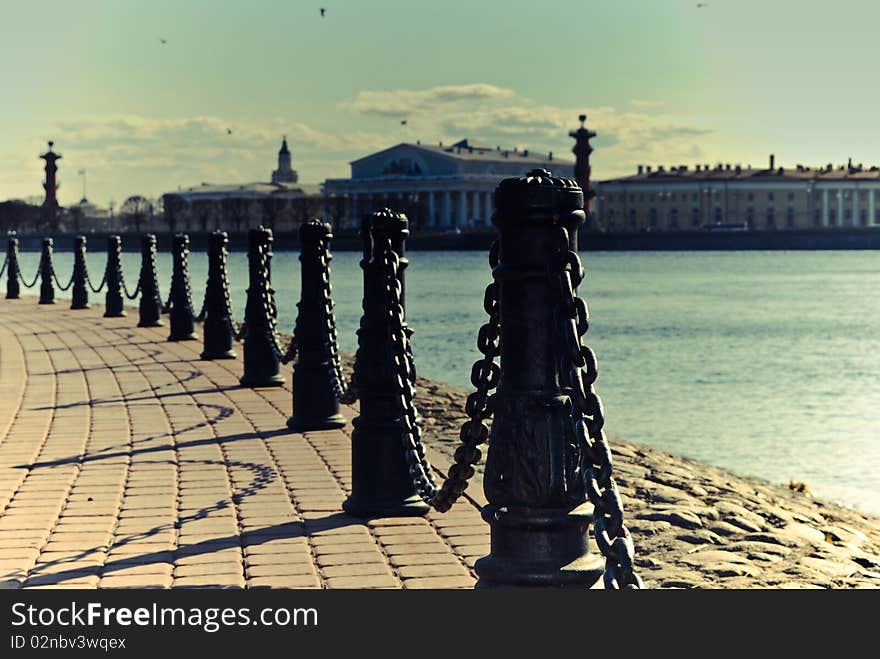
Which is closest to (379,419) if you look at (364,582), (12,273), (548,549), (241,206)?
(364,582)

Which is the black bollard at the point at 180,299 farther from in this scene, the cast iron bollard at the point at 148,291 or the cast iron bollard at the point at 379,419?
the cast iron bollard at the point at 379,419

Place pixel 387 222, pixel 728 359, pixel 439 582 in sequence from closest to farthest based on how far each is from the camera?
pixel 439 582 < pixel 387 222 < pixel 728 359

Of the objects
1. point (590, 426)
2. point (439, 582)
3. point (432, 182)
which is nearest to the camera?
point (590, 426)

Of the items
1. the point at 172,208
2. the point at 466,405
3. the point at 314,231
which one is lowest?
the point at 466,405

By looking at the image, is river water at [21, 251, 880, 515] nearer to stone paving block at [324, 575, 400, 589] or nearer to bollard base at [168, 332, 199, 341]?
bollard base at [168, 332, 199, 341]

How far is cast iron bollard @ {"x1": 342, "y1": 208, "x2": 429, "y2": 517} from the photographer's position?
5.42 m

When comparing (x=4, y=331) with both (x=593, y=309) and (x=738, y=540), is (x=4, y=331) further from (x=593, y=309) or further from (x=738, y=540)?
(x=593, y=309)

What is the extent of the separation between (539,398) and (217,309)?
29.5 feet

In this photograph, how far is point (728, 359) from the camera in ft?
78.0

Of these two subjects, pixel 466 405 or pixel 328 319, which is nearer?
pixel 466 405

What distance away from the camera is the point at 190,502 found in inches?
223

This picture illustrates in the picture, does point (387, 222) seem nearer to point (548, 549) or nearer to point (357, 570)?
point (357, 570)

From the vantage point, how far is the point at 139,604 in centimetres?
358

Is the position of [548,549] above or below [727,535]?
above
